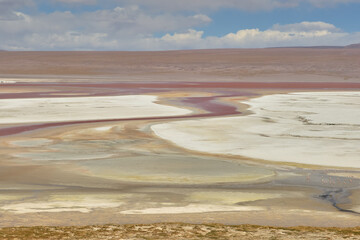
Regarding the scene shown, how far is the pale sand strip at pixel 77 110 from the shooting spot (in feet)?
67.0

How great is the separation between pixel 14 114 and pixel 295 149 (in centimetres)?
1186

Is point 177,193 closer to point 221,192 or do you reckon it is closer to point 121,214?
point 221,192

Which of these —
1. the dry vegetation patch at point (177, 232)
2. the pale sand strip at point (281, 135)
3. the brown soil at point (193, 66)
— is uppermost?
the brown soil at point (193, 66)

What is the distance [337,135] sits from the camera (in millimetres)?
15359

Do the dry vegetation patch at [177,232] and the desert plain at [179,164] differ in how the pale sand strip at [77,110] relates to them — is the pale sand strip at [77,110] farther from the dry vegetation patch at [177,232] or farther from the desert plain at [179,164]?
the dry vegetation patch at [177,232]

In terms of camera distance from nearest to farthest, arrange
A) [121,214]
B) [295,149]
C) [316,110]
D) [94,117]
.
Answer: [121,214] < [295,149] < [94,117] < [316,110]

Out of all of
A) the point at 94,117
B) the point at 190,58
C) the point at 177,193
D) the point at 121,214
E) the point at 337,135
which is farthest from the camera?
the point at 190,58

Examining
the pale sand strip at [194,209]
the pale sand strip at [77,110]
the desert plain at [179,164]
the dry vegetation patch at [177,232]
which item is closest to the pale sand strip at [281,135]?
the desert plain at [179,164]

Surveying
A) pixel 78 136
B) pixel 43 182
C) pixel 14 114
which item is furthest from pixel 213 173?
pixel 14 114

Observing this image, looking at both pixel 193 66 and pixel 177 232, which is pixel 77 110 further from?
pixel 193 66

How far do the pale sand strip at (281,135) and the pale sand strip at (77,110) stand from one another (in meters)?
3.49

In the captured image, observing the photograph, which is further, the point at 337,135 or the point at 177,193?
the point at 337,135

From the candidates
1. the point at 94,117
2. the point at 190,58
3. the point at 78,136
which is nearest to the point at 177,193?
the point at 78,136

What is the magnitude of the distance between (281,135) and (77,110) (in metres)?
10.2
